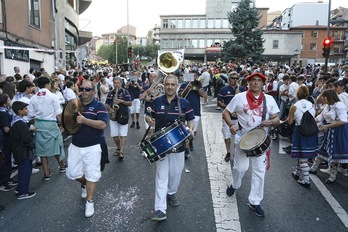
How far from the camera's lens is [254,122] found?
4371mm

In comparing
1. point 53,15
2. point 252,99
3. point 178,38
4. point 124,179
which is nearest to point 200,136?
point 124,179

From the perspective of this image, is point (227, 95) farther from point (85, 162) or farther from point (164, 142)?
point (85, 162)

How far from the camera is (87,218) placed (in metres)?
4.16

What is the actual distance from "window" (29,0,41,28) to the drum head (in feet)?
54.0

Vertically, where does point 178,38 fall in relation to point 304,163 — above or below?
above

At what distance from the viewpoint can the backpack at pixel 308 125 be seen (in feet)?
17.1

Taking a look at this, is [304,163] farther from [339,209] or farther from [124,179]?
[124,179]

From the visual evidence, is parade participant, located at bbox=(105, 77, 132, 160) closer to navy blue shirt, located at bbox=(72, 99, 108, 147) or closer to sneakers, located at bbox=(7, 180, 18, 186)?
sneakers, located at bbox=(7, 180, 18, 186)

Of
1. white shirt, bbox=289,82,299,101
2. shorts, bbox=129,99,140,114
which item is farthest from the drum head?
shorts, bbox=129,99,140,114

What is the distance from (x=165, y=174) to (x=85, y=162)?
3.77 feet

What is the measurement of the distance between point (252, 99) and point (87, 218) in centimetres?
288

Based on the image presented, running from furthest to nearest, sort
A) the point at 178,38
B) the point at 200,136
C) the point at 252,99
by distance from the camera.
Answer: the point at 178,38
the point at 200,136
the point at 252,99

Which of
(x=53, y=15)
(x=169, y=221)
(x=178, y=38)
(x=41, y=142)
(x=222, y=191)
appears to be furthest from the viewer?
(x=178, y=38)

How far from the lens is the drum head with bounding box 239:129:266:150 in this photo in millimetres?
4227
